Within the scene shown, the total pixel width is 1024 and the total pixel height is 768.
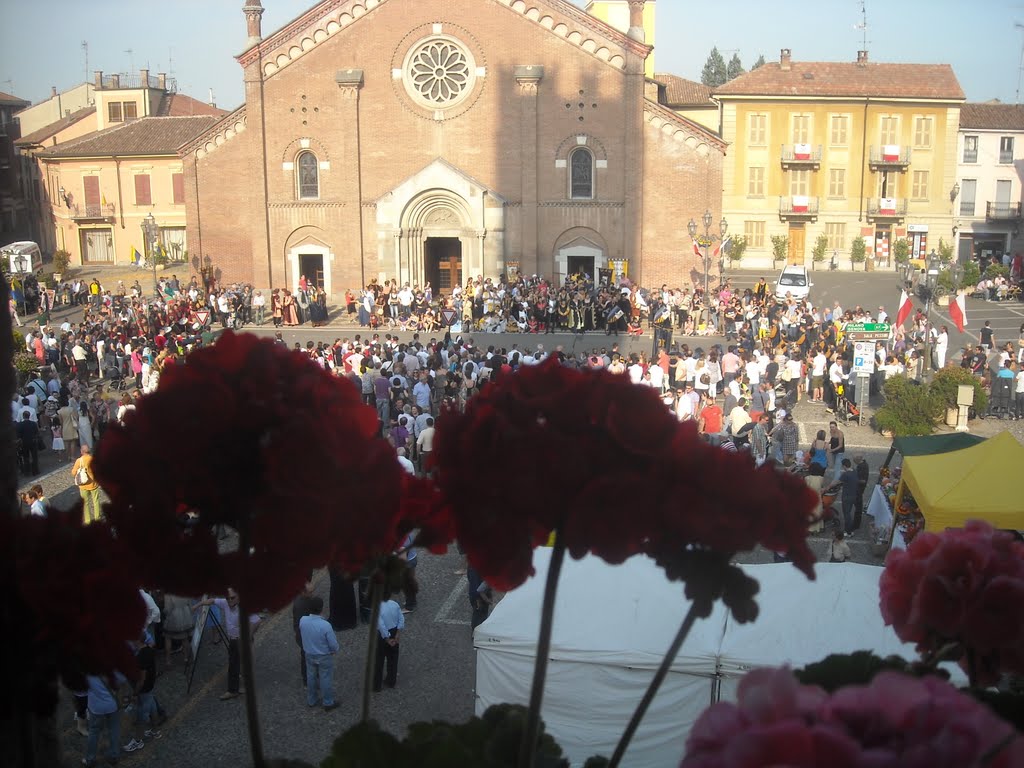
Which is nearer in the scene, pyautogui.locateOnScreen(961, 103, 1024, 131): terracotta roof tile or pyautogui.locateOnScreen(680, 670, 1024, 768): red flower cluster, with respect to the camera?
pyautogui.locateOnScreen(680, 670, 1024, 768): red flower cluster

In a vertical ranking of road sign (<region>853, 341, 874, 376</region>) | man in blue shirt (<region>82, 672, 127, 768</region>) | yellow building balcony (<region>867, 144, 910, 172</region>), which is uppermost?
yellow building balcony (<region>867, 144, 910, 172</region>)

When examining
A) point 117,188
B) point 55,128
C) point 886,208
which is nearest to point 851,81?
point 886,208

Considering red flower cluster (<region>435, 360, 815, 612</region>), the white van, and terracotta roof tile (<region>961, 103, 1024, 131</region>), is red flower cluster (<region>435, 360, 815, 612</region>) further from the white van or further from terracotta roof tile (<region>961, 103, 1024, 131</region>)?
terracotta roof tile (<region>961, 103, 1024, 131</region>)

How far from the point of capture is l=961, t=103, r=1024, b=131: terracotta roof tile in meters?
55.6

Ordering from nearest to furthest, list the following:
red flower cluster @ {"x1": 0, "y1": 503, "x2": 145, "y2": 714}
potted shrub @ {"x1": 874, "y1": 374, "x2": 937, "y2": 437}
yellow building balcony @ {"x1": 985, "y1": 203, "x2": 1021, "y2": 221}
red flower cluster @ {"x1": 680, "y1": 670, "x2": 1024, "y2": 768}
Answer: red flower cluster @ {"x1": 680, "y1": 670, "x2": 1024, "y2": 768} < red flower cluster @ {"x1": 0, "y1": 503, "x2": 145, "y2": 714} < potted shrub @ {"x1": 874, "y1": 374, "x2": 937, "y2": 437} < yellow building balcony @ {"x1": 985, "y1": 203, "x2": 1021, "y2": 221}

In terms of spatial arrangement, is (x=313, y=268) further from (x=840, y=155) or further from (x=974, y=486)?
(x=974, y=486)

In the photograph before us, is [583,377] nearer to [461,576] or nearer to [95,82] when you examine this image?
[461,576]

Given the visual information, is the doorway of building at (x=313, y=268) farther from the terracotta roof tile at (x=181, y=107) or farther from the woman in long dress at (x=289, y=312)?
the terracotta roof tile at (x=181, y=107)

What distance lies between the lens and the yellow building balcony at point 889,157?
52.8 meters

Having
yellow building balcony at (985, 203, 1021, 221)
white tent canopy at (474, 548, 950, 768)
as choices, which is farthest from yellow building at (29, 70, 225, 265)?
white tent canopy at (474, 548, 950, 768)

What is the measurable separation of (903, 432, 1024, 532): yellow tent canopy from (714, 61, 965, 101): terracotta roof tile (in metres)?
44.2

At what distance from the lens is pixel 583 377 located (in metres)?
2.05

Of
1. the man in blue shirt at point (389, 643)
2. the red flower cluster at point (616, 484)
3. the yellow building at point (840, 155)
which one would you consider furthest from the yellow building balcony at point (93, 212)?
the red flower cluster at point (616, 484)

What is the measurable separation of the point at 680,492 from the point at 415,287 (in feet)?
121
